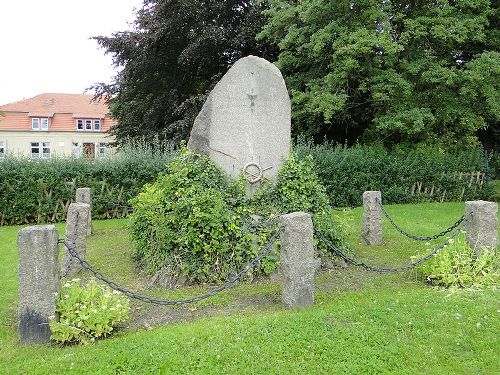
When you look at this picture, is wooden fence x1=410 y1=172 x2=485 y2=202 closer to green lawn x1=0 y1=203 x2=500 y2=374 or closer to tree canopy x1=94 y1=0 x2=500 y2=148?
tree canopy x1=94 y1=0 x2=500 y2=148

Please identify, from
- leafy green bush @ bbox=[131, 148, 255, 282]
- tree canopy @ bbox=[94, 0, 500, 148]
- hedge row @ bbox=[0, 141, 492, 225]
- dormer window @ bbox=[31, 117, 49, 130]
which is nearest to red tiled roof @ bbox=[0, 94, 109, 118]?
dormer window @ bbox=[31, 117, 49, 130]

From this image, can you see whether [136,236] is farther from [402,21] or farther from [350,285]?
[402,21]

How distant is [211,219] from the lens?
677 centimetres

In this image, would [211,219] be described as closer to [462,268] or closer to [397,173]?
[462,268]

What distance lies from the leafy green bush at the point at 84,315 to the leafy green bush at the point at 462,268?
452cm

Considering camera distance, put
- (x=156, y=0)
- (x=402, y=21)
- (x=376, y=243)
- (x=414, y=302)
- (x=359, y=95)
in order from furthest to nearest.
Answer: (x=156, y=0), (x=359, y=95), (x=402, y=21), (x=376, y=243), (x=414, y=302)

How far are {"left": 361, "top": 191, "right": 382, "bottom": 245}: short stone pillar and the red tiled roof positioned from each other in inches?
1466

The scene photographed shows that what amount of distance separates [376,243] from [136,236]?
5.17 metres

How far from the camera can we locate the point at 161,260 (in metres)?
6.83

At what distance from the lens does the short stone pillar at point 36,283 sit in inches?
184

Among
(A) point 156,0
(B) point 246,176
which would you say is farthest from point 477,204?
(A) point 156,0

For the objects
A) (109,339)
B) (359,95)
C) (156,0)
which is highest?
(156,0)

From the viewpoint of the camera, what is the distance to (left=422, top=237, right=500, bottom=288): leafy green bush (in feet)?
20.4

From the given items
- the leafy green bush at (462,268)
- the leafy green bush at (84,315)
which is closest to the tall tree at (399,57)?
the leafy green bush at (462,268)
